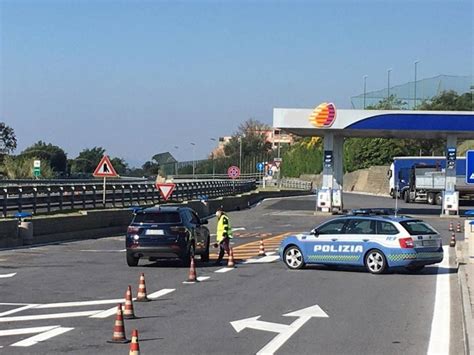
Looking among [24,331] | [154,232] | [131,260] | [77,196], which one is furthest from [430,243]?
[77,196]

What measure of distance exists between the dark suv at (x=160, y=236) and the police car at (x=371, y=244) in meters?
2.68

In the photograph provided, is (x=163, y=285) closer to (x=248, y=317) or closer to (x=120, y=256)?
(x=248, y=317)

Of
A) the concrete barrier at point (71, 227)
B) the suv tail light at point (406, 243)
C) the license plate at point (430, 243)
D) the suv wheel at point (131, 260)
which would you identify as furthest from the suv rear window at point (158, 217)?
the concrete barrier at point (71, 227)

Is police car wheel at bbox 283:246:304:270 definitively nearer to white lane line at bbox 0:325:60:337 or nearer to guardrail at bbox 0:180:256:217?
white lane line at bbox 0:325:60:337

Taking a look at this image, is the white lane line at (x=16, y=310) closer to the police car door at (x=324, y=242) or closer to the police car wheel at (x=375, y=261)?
the police car door at (x=324, y=242)

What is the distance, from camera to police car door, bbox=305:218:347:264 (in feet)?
69.6

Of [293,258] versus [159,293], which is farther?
[293,258]

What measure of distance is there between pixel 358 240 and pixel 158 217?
5176 millimetres

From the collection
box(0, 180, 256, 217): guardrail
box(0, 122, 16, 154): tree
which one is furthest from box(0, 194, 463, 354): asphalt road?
box(0, 122, 16, 154): tree

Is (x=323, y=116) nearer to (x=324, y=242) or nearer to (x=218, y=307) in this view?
(x=324, y=242)

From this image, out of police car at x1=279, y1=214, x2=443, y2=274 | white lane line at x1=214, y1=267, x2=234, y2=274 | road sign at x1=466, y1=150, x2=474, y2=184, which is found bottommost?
white lane line at x1=214, y1=267, x2=234, y2=274

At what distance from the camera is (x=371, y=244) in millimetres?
20594

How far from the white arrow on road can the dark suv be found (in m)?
7.96

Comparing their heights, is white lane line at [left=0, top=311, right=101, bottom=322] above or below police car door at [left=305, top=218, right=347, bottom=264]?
below
